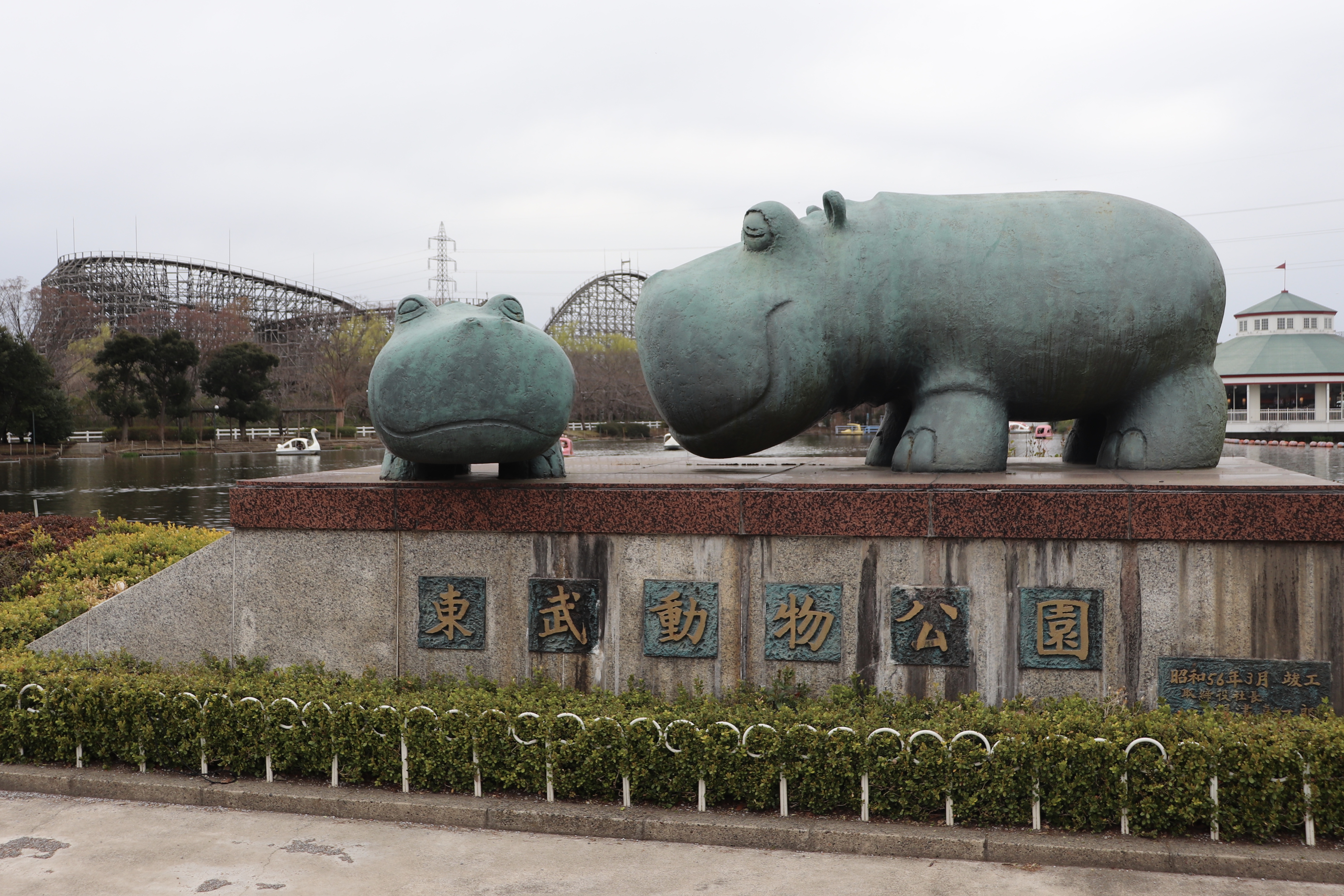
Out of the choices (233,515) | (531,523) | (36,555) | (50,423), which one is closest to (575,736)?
(531,523)

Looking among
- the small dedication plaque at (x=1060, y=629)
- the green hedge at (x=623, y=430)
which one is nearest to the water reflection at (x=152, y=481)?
the small dedication plaque at (x=1060, y=629)

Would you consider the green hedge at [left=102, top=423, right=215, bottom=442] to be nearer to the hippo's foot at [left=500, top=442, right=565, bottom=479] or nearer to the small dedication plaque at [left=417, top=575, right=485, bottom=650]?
the hippo's foot at [left=500, top=442, right=565, bottom=479]

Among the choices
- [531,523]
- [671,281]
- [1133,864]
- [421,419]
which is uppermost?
[671,281]

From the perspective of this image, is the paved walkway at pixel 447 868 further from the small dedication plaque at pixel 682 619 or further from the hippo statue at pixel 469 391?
the hippo statue at pixel 469 391

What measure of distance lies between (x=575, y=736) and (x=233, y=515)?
8.75 ft

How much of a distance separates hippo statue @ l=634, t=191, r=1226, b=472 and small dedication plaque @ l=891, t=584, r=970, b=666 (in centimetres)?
102

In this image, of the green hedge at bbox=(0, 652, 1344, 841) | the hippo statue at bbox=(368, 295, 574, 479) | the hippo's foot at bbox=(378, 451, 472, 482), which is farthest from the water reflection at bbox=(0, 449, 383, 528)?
the hippo statue at bbox=(368, 295, 574, 479)

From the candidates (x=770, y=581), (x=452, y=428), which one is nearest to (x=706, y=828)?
(x=770, y=581)

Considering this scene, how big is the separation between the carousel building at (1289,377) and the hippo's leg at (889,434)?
42.6 meters

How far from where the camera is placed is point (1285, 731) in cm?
402

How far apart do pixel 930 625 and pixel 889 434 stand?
209 centimetres

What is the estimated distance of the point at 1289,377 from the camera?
1754 inches

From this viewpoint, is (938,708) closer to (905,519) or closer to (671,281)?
(905,519)

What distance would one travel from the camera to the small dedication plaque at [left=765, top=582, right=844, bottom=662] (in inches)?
197
